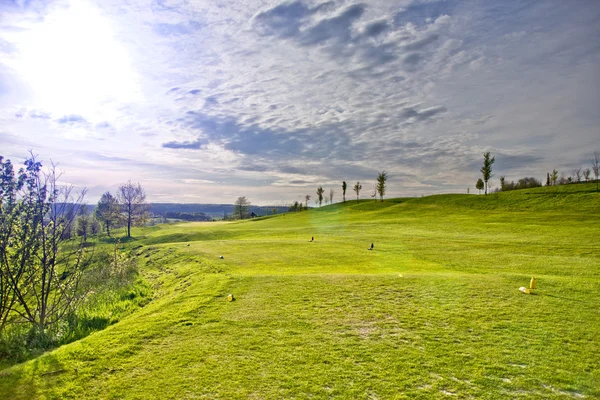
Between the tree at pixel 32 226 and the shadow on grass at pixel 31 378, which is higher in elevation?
the tree at pixel 32 226

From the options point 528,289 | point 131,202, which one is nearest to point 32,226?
point 528,289

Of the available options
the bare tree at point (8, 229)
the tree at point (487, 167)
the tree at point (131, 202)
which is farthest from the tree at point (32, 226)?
the tree at point (487, 167)

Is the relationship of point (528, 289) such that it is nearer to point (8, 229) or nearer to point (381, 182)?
point (8, 229)

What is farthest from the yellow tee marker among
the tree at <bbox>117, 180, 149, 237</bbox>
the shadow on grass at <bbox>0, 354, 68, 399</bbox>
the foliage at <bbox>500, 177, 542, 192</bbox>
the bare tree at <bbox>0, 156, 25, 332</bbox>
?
the foliage at <bbox>500, 177, 542, 192</bbox>

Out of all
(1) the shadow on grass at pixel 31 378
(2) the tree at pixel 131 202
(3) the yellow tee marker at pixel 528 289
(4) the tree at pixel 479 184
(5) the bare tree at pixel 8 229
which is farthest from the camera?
(4) the tree at pixel 479 184

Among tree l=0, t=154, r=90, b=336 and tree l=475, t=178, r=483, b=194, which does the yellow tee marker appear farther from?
tree l=475, t=178, r=483, b=194

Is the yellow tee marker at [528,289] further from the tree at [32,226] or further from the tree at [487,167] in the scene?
the tree at [487,167]

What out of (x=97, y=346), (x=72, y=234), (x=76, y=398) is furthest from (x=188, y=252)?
(x=76, y=398)

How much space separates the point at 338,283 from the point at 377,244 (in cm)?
1737

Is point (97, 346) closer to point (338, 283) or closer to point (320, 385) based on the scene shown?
point (320, 385)

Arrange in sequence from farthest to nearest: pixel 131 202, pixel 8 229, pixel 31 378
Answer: pixel 131 202
pixel 8 229
pixel 31 378

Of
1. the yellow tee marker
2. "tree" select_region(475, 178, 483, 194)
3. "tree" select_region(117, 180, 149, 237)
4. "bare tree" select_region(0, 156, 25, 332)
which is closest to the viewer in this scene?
"bare tree" select_region(0, 156, 25, 332)

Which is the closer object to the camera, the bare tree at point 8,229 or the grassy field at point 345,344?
the grassy field at point 345,344

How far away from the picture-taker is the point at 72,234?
13.7 meters
